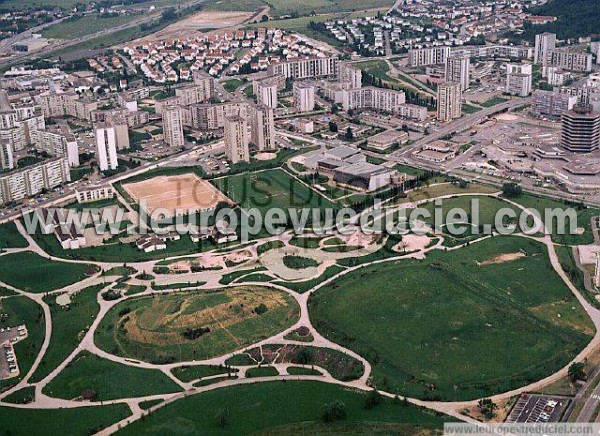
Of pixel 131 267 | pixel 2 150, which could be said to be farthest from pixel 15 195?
pixel 131 267

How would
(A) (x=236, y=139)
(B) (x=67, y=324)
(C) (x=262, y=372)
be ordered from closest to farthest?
(C) (x=262, y=372) → (B) (x=67, y=324) → (A) (x=236, y=139)

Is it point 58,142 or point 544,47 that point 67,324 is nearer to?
point 58,142

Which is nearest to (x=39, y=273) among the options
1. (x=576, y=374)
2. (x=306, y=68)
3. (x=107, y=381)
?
(x=107, y=381)

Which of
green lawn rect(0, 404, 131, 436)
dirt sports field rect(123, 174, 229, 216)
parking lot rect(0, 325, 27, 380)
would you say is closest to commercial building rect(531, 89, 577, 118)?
dirt sports field rect(123, 174, 229, 216)

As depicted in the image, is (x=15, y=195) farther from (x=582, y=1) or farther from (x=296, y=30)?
(x=582, y=1)

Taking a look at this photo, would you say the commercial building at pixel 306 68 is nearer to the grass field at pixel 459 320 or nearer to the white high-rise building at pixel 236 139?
the white high-rise building at pixel 236 139

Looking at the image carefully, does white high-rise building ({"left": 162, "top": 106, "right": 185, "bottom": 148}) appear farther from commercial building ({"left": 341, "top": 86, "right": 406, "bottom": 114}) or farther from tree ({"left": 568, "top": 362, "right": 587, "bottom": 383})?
tree ({"left": 568, "top": 362, "right": 587, "bottom": 383})

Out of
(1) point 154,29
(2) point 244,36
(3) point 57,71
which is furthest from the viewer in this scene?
(1) point 154,29
